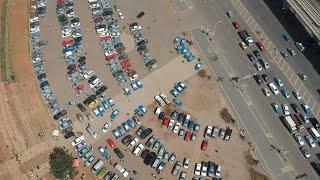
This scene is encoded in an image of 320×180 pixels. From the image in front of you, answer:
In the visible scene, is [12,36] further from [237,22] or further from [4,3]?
[237,22]

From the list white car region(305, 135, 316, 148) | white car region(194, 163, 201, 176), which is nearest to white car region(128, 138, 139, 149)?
white car region(194, 163, 201, 176)

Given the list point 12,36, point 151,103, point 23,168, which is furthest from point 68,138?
point 12,36

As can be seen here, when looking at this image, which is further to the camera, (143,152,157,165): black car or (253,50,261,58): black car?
(253,50,261,58): black car

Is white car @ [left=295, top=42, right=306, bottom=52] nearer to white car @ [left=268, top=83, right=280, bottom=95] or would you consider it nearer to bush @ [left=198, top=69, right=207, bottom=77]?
white car @ [left=268, top=83, right=280, bottom=95]

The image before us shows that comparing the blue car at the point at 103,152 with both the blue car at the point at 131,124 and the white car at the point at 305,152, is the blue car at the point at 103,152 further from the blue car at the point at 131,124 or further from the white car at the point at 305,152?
the white car at the point at 305,152

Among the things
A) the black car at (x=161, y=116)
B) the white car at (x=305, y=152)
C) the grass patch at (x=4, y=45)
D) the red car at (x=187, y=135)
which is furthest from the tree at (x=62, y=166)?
the white car at (x=305, y=152)

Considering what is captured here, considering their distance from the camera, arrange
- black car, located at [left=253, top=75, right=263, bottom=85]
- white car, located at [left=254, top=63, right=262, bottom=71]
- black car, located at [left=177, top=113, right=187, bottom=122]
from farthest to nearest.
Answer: white car, located at [left=254, top=63, right=262, bottom=71]
black car, located at [left=253, top=75, right=263, bottom=85]
black car, located at [left=177, top=113, right=187, bottom=122]

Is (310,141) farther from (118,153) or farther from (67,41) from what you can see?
(67,41)

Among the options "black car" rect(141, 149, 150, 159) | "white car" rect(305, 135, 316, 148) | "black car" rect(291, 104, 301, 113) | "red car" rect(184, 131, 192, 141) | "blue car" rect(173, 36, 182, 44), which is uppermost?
"blue car" rect(173, 36, 182, 44)
